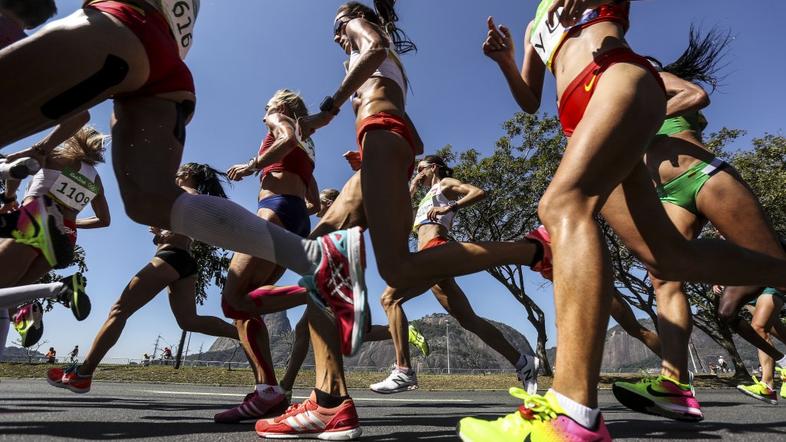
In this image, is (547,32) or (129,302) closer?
(547,32)

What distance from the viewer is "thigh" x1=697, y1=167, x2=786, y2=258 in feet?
7.47

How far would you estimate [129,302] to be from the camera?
411 cm

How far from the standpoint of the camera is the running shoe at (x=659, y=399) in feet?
7.50

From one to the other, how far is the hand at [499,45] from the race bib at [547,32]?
0.16 metres

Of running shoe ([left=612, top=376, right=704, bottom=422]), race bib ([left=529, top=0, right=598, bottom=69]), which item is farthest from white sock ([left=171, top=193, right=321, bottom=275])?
running shoe ([left=612, top=376, right=704, bottom=422])

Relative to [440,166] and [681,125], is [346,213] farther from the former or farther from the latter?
[440,166]

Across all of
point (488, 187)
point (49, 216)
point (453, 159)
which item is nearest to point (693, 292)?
point (488, 187)

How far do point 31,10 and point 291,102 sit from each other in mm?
1783

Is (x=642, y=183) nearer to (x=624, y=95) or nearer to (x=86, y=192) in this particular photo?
(x=624, y=95)

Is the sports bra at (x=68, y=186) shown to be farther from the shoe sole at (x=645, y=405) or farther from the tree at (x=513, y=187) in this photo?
the tree at (x=513, y=187)

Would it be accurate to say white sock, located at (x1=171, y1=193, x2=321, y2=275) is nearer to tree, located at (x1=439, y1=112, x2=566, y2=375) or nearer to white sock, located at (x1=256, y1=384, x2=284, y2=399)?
white sock, located at (x1=256, y1=384, x2=284, y2=399)

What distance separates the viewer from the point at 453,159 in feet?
62.5

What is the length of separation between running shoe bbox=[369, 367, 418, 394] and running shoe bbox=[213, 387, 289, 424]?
1798 millimetres

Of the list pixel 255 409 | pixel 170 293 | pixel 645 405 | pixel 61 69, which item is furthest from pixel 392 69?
pixel 170 293
